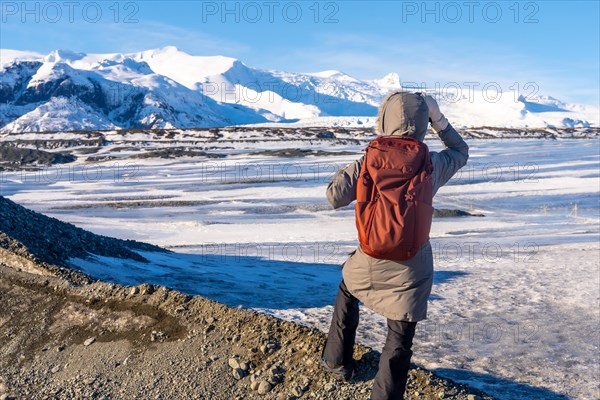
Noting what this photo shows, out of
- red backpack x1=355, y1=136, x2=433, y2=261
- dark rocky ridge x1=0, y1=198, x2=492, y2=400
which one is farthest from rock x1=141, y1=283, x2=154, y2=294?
red backpack x1=355, y1=136, x2=433, y2=261

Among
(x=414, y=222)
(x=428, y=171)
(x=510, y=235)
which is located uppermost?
(x=428, y=171)

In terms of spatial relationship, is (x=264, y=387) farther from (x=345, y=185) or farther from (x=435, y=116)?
(x=435, y=116)

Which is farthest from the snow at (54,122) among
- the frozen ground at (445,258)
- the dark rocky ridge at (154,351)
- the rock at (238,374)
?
the rock at (238,374)

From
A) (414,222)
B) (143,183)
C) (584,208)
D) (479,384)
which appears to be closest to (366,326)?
(479,384)

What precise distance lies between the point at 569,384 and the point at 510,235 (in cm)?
1142

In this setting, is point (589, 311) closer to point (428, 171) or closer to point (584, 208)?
point (428, 171)

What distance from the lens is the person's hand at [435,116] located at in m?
3.92

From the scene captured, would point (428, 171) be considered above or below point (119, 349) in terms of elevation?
above

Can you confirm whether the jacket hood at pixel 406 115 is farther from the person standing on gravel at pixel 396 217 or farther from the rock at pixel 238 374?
the rock at pixel 238 374

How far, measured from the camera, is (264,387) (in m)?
4.39

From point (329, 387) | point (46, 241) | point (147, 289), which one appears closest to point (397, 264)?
point (329, 387)

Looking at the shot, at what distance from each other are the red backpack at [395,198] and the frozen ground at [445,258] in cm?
222

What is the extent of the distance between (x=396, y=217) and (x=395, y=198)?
0.10 meters

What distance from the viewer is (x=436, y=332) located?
273 inches
